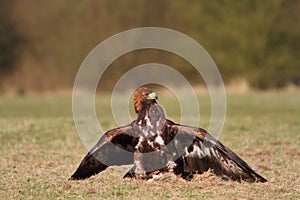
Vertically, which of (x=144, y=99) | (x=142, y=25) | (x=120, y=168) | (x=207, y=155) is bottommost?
(x=120, y=168)

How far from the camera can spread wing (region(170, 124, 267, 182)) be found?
26.5ft

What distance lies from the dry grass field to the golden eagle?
0.55ft

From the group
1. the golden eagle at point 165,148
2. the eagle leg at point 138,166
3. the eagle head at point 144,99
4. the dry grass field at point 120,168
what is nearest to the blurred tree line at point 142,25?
the dry grass field at point 120,168

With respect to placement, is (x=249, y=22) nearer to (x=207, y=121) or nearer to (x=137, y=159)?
(x=207, y=121)

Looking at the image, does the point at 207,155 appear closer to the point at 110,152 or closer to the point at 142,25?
the point at 110,152

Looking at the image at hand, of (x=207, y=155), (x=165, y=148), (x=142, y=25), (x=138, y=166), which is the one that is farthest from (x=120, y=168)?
(x=142, y=25)

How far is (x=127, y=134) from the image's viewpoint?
8156 mm

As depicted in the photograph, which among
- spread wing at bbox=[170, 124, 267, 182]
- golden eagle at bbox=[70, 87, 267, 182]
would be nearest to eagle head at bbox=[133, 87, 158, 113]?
golden eagle at bbox=[70, 87, 267, 182]

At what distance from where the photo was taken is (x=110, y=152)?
828 cm

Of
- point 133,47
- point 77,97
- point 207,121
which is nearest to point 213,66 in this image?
point 133,47

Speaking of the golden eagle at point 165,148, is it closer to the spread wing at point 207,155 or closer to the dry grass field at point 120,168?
the spread wing at point 207,155

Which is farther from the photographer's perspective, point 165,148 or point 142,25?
point 142,25

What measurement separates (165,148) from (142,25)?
33024 mm

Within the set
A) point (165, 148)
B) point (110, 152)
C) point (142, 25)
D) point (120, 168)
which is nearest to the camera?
point (165, 148)
